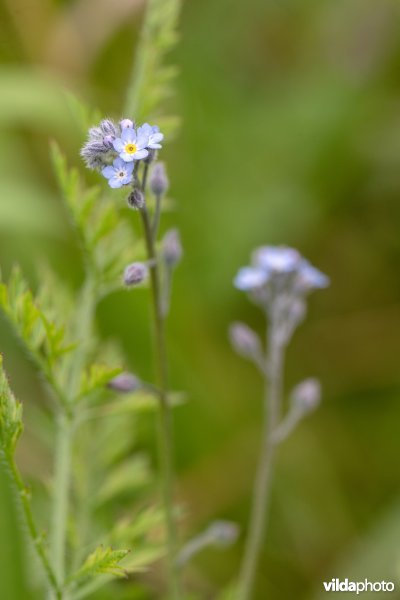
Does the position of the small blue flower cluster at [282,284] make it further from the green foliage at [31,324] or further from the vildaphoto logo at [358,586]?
the vildaphoto logo at [358,586]

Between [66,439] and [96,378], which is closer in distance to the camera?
[96,378]

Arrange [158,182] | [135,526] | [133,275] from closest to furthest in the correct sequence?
[133,275] < [158,182] < [135,526]

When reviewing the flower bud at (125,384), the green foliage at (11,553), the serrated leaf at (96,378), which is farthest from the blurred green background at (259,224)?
the serrated leaf at (96,378)

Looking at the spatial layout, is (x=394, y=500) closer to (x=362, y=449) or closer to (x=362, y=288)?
(x=362, y=449)

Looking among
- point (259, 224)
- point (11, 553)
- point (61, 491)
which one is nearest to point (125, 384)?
point (61, 491)

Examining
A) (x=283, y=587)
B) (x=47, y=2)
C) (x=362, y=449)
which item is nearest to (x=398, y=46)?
(x=47, y=2)

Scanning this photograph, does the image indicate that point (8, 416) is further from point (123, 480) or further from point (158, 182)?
point (123, 480)

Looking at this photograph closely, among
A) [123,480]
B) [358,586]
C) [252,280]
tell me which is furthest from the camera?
[358,586]
